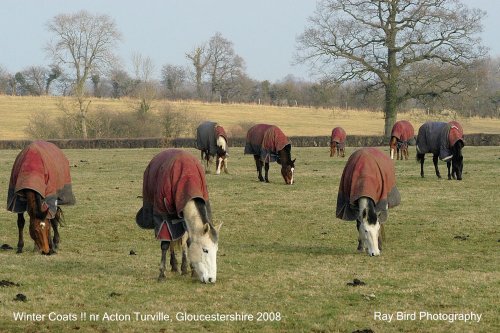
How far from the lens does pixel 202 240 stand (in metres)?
10.6

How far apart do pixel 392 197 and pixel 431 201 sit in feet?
24.6

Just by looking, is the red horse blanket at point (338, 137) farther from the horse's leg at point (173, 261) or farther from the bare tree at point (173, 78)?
Answer: the bare tree at point (173, 78)

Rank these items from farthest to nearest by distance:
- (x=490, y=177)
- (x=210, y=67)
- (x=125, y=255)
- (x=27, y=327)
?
(x=210, y=67)
(x=490, y=177)
(x=125, y=255)
(x=27, y=327)

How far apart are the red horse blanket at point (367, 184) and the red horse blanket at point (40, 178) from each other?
4699 millimetres

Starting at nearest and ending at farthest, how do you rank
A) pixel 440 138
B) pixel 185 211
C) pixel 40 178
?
pixel 185 211 < pixel 40 178 < pixel 440 138

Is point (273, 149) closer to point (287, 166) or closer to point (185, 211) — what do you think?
point (287, 166)

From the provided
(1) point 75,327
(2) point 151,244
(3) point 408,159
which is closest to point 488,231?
(2) point 151,244

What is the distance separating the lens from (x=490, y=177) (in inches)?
1075

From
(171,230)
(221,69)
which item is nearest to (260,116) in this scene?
(221,69)

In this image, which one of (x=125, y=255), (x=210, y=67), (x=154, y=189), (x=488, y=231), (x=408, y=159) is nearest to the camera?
(x=154, y=189)

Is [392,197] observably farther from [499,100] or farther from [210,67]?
[210,67]

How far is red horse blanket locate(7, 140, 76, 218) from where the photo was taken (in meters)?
12.8

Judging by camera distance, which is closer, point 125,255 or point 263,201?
point 125,255

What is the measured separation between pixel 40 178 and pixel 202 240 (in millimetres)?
3725
